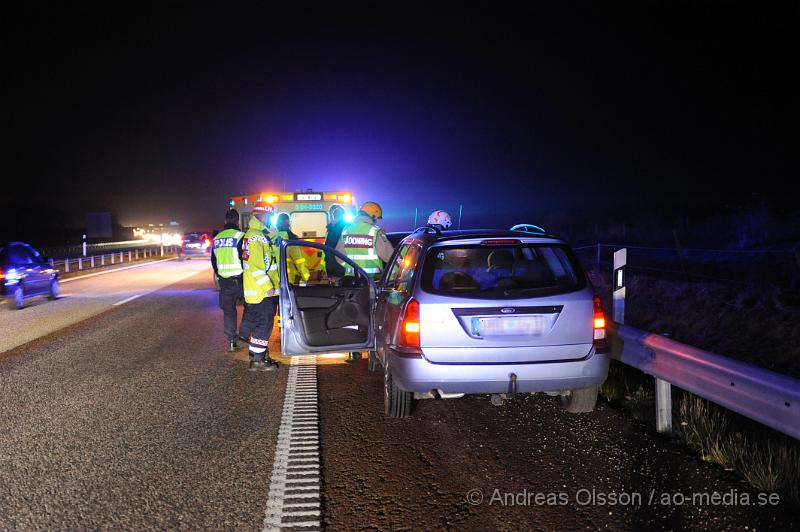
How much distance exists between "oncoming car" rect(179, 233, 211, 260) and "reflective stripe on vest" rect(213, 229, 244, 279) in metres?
28.6

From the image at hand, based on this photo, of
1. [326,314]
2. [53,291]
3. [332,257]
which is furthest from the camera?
[53,291]

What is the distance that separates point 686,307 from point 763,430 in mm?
6764

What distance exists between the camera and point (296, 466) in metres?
4.14

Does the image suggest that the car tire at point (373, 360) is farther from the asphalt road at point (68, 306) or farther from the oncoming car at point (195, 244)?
the oncoming car at point (195, 244)

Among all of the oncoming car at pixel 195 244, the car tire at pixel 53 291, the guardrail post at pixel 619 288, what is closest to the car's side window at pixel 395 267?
the guardrail post at pixel 619 288

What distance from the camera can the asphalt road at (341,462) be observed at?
3396mm

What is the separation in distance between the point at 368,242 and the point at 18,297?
10.1 m

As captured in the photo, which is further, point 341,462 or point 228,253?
point 228,253

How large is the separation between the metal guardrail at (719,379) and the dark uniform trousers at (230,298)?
5202mm

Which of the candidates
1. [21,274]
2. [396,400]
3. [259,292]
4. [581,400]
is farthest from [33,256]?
[581,400]

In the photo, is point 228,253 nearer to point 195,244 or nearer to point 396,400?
point 396,400

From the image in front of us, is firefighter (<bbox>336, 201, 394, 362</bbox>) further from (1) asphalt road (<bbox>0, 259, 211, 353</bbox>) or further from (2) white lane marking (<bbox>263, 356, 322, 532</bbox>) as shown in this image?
(1) asphalt road (<bbox>0, 259, 211, 353</bbox>)

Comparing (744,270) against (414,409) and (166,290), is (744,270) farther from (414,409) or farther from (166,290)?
(166,290)

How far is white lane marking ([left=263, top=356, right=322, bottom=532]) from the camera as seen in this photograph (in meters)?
3.41
